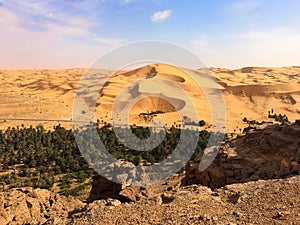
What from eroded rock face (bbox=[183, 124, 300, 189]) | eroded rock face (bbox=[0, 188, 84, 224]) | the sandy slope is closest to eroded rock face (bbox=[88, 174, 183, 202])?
eroded rock face (bbox=[183, 124, 300, 189])

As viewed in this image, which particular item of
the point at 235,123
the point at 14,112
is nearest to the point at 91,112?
the point at 14,112

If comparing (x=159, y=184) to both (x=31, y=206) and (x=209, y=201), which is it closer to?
(x=31, y=206)

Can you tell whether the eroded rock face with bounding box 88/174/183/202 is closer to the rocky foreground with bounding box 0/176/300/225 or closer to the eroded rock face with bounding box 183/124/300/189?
the eroded rock face with bounding box 183/124/300/189

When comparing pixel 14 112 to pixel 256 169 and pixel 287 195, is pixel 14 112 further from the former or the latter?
pixel 287 195

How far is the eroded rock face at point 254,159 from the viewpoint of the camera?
13.4 meters

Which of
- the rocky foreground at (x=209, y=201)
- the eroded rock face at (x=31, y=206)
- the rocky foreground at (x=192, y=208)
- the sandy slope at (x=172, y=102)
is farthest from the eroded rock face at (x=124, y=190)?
the sandy slope at (x=172, y=102)

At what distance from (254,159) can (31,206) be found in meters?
9.55

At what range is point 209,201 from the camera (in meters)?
8.58

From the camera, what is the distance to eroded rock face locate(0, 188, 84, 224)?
378 inches

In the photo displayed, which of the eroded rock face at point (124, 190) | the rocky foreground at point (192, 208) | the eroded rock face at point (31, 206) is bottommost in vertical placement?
the eroded rock face at point (124, 190)

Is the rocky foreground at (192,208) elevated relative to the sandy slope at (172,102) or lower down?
lower down

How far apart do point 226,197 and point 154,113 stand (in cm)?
4334

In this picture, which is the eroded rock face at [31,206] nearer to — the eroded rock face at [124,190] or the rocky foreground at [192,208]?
the rocky foreground at [192,208]

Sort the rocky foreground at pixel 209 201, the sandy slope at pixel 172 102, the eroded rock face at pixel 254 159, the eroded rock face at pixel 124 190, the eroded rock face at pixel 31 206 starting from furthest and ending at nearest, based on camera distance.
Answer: the sandy slope at pixel 172 102, the eroded rock face at pixel 254 159, the eroded rock face at pixel 124 190, the eroded rock face at pixel 31 206, the rocky foreground at pixel 209 201
